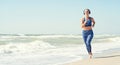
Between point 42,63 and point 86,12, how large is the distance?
1850 millimetres

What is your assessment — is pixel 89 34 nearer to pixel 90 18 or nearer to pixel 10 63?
pixel 90 18

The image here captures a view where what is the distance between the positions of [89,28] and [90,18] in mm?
293

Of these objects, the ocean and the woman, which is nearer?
the woman

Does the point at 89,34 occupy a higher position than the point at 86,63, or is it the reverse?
the point at 89,34

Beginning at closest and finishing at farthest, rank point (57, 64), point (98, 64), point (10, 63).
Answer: point (98, 64) < point (57, 64) < point (10, 63)

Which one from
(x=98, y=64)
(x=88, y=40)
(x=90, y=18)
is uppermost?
(x=90, y=18)

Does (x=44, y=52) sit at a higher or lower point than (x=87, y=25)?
lower

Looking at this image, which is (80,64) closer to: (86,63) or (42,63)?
(86,63)

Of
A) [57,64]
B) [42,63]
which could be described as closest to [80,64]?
[57,64]

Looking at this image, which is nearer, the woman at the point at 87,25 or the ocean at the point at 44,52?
the woman at the point at 87,25

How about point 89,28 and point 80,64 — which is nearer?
point 80,64

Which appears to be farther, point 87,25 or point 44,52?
point 44,52

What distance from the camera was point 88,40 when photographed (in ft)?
30.0

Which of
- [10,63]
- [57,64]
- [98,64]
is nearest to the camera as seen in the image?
[98,64]
